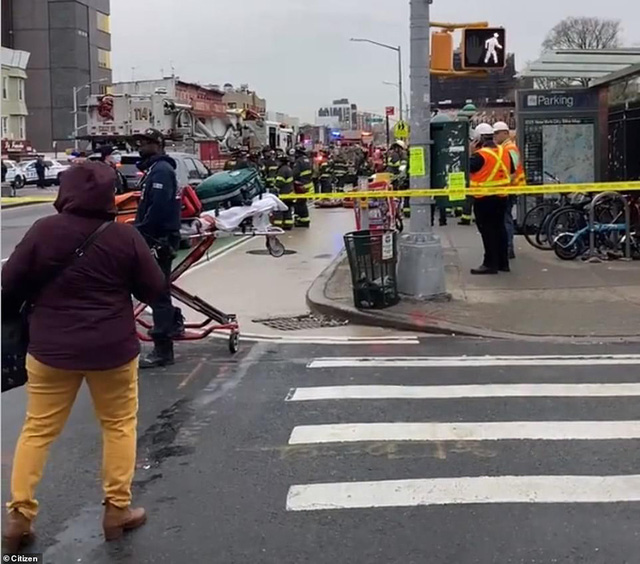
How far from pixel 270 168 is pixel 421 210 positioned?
11997 millimetres

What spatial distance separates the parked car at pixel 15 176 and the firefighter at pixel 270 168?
2567 centimetres

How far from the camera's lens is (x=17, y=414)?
691cm

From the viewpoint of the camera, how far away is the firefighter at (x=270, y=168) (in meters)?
22.0

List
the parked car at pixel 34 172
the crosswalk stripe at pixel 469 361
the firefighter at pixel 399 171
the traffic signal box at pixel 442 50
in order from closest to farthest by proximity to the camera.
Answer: the crosswalk stripe at pixel 469 361, the traffic signal box at pixel 442 50, the firefighter at pixel 399 171, the parked car at pixel 34 172

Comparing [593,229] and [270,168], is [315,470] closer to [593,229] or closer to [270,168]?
[593,229]

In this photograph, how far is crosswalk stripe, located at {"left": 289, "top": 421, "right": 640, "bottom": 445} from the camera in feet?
19.5

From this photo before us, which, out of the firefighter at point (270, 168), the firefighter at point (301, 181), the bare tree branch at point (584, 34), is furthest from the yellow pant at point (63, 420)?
the bare tree branch at point (584, 34)

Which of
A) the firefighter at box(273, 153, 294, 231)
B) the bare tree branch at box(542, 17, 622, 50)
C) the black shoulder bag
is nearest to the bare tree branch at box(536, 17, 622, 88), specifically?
the bare tree branch at box(542, 17, 622, 50)

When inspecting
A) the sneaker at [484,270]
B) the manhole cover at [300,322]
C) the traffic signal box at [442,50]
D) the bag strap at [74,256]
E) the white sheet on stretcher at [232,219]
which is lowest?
the manhole cover at [300,322]

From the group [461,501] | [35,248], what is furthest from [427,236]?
[35,248]

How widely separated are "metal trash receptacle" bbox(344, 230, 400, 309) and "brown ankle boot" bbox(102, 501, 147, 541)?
244 inches

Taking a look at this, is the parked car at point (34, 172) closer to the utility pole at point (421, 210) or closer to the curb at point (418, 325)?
the curb at point (418, 325)

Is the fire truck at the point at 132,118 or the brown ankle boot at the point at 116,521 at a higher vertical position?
the fire truck at the point at 132,118

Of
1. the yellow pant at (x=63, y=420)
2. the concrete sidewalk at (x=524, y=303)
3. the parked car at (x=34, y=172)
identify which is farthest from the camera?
the parked car at (x=34, y=172)
